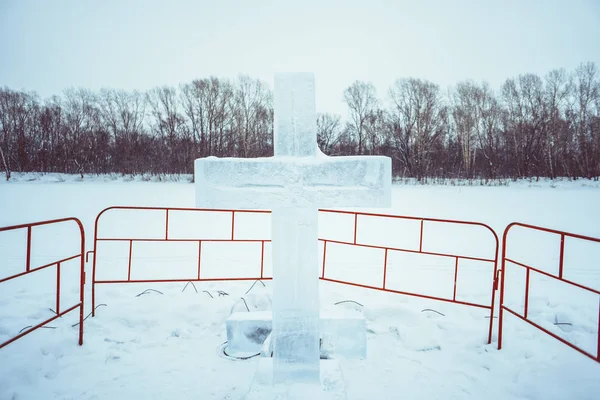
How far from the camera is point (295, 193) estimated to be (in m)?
2.54

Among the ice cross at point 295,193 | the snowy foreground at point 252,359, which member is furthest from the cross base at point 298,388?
the snowy foreground at point 252,359

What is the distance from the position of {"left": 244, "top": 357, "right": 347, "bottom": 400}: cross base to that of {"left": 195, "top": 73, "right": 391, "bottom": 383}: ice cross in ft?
0.23

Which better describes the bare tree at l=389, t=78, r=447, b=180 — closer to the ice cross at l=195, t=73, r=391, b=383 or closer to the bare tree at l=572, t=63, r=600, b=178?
the bare tree at l=572, t=63, r=600, b=178

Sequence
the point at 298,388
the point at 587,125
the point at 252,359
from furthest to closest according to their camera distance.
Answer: the point at 587,125
the point at 252,359
the point at 298,388

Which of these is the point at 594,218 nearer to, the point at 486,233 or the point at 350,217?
the point at 486,233

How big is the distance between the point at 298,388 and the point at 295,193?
1448mm

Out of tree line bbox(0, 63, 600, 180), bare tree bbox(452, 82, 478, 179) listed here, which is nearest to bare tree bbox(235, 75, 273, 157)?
tree line bbox(0, 63, 600, 180)

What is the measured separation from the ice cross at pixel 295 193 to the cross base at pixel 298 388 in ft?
0.23

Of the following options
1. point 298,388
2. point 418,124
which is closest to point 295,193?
point 298,388

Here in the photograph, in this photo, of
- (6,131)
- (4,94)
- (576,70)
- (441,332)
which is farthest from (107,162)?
(576,70)

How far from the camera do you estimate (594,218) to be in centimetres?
1138

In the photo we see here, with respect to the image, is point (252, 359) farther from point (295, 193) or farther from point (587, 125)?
point (587, 125)

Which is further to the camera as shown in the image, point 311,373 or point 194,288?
point 194,288

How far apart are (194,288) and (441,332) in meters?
3.51
